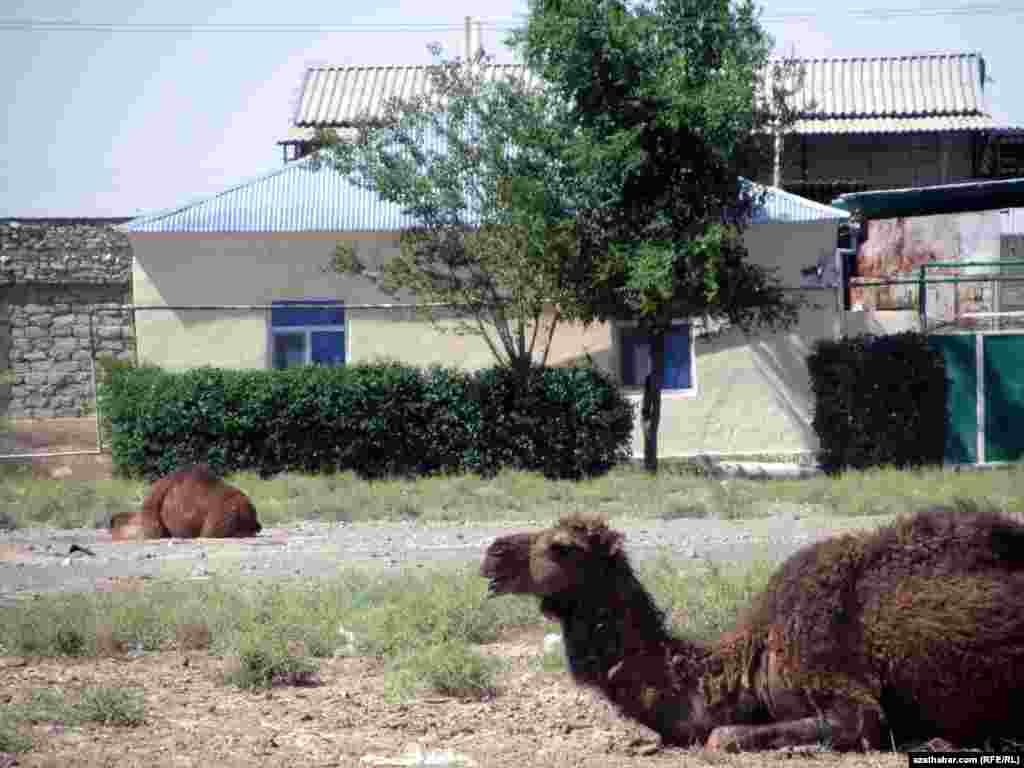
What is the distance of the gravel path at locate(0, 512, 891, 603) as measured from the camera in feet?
41.4

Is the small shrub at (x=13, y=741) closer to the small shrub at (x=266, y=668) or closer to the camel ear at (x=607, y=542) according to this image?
the small shrub at (x=266, y=668)

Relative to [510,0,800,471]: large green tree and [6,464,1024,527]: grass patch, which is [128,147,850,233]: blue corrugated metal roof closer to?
[510,0,800,471]: large green tree

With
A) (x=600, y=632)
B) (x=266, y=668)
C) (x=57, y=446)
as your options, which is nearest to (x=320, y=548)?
(x=266, y=668)

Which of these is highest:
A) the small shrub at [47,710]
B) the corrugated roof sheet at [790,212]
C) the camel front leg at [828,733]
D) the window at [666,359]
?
the corrugated roof sheet at [790,212]

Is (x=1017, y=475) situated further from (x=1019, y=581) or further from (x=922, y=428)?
(x=1019, y=581)

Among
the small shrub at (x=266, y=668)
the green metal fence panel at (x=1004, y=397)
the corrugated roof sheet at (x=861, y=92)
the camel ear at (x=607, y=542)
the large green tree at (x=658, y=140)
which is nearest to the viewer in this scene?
the camel ear at (x=607, y=542)

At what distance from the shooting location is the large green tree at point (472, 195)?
2158 cm

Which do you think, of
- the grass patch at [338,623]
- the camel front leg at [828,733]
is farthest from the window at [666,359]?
the camel front leg at [828,733]

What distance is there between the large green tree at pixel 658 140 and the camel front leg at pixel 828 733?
49.2 ft

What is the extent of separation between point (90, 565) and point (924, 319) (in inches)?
553

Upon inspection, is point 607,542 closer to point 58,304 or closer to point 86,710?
point 86,710

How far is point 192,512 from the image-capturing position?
15.3m

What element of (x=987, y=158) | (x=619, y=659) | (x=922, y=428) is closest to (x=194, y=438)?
(x=922, y=428)

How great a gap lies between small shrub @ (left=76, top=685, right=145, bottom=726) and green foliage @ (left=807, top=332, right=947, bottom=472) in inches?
634
